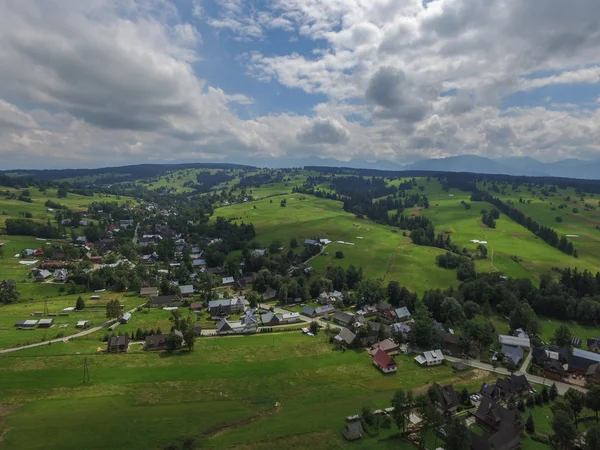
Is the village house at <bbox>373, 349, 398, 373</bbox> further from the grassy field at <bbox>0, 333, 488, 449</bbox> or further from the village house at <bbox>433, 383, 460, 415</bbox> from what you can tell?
the village house at <bbox>433, 383, 460, 415</bbox>

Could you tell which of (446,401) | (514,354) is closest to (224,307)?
(446,401)

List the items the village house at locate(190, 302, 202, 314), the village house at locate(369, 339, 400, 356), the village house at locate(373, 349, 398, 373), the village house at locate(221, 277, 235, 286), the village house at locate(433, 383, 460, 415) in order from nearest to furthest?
the village house at locate(433, 383, 460, 415), the village house at locate(373, 349, 398, 373), the village house at locate(369, 339, 400, 356), the village house at locate(190, 302, 202, 314), the village house at locate(221, 277, 235, 286)

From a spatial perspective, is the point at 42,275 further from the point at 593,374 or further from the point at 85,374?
the point at 593,374

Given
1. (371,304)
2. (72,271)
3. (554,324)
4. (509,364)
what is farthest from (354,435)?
(72,271)

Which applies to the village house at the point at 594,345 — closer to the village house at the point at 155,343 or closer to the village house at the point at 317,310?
the village house at the point at 317,310

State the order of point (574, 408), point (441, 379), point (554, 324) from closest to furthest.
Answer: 1. point (574, 408)
2. point (441, 379)
3. point (554, 324)

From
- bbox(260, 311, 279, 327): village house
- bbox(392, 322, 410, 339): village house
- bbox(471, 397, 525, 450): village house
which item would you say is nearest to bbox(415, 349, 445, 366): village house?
bbox(392, 322, 410, 339): village house

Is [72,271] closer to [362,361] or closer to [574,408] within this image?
[362,361]

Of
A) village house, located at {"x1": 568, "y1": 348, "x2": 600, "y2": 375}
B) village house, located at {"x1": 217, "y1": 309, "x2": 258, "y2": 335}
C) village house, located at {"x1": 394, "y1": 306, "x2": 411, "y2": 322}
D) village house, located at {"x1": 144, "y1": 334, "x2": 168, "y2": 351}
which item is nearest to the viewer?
village house, located at {"x1": 568, "y1": 348, "x2": 600, "y2": 375}
